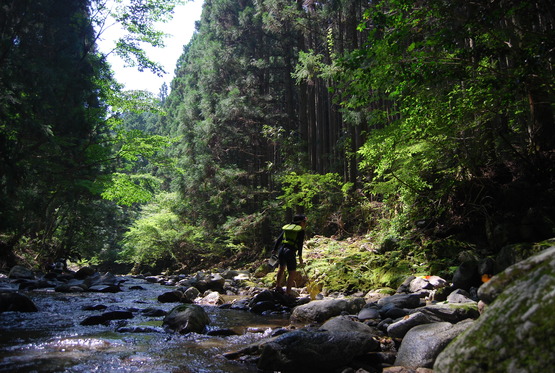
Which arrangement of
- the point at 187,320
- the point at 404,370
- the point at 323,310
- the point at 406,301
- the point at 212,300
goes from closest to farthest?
the point at 404,370 → the point at 187,320 → the point at 406,301 → the point at 323,310 → the point at 212,300

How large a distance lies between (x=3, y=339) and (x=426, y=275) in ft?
22.2

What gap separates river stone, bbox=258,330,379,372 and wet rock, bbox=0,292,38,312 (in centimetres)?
511

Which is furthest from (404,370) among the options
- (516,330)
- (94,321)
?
(94,321)

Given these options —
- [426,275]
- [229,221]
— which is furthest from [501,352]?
[229,221]

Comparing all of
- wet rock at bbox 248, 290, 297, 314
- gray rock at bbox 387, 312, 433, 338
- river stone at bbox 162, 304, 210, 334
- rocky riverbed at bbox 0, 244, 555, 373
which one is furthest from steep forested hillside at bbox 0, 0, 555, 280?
river stone at bbox 162, 304, 210, 334

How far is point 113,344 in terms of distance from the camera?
14.2 ft

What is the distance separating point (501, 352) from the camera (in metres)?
1.88

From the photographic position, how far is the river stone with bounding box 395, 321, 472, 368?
11.0 feet

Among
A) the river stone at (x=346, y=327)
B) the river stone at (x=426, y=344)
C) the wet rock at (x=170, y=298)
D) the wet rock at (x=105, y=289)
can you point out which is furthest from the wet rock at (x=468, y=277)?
the wet rock at (x=105, y=289)

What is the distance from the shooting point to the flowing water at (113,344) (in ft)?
11.5

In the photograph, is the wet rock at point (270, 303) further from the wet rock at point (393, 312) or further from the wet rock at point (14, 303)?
the wet rock at point (14, 303)

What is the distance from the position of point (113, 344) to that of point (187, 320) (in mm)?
1083

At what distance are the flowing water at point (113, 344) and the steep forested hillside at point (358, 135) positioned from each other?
404 centimetres

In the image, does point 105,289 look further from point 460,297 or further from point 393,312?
point 460,297
